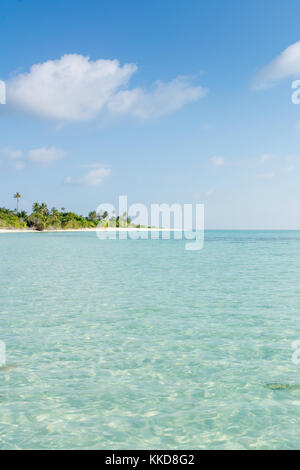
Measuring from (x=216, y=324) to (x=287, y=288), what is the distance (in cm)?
985

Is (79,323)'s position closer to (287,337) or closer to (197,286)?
(287,337)

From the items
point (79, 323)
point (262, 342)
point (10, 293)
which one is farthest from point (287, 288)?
point (10, 293)

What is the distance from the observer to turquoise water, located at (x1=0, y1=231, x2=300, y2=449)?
651 cm

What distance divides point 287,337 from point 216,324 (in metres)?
2.45

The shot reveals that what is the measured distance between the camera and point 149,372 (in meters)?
9.05

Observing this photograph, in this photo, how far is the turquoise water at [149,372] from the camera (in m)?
6.51

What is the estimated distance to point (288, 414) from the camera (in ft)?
23.2

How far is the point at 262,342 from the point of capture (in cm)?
1130

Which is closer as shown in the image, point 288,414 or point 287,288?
point 288,414

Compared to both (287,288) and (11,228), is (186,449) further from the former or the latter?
(11,228)
